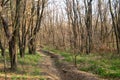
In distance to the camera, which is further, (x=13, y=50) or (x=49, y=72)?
(x=49, y=72)

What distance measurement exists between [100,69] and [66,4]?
88.1 ft

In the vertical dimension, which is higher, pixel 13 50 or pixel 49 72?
pixel 13 50

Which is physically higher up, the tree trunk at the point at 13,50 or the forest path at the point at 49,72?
the tree trunk at the point at 13,50

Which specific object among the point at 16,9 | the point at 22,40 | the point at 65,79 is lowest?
the point at 65,79

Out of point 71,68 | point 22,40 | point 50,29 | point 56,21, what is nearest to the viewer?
point 71,68

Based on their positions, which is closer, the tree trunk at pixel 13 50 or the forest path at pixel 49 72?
the forest path at pixel 49 72

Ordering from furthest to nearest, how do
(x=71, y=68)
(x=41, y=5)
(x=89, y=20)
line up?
(x=89, y=20)
(x=41, y=5)
(x=71, y=68)

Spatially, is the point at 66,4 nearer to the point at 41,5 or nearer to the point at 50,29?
the point at 41,5

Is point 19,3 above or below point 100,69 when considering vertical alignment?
above

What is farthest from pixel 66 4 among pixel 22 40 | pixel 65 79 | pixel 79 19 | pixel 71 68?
pixel 65 79

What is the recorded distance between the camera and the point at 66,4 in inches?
1732

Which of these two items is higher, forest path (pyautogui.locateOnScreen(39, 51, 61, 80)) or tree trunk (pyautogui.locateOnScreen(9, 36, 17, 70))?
tree trunk (pyautogui.locateOnScreen(9, 36, 17, 70))

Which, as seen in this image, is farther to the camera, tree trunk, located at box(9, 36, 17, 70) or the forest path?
tree trunk, located at box(9, 36, 17, 70)

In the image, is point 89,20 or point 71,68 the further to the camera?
point 89,20
